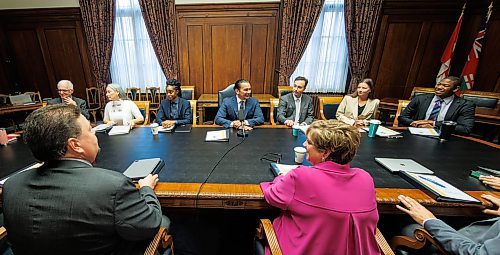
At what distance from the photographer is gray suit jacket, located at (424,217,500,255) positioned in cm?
81

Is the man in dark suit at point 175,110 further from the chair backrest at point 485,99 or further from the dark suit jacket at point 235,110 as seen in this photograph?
the chair backrest at point 485,99

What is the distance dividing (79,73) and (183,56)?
240 cm

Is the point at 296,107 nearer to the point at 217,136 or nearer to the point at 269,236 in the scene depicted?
the point at 217,136

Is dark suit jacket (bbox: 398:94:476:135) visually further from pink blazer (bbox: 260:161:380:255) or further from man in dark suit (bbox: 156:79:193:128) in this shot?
man in dark suit (bbox: 156:79:193:128)

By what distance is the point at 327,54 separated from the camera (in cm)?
445

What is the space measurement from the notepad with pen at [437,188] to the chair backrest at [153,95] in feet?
14.5

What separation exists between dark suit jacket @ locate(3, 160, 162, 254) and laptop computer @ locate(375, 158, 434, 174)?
4.87 ft

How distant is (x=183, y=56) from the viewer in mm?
4461

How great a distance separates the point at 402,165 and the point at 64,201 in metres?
1.79

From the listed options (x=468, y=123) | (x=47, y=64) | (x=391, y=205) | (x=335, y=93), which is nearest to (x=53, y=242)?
(x=391, y=205)

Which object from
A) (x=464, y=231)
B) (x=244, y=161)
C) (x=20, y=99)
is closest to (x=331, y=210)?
(x=244, y=161)

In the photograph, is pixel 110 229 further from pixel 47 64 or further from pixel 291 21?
pixel 47 64

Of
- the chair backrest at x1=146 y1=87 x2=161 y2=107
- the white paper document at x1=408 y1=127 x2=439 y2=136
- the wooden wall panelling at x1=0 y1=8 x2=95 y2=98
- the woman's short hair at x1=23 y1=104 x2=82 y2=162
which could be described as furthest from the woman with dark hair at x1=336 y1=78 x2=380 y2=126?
the wooden wall panelling at x1=0 y1=8 x2=95 y2=98

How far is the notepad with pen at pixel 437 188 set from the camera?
1104mm
